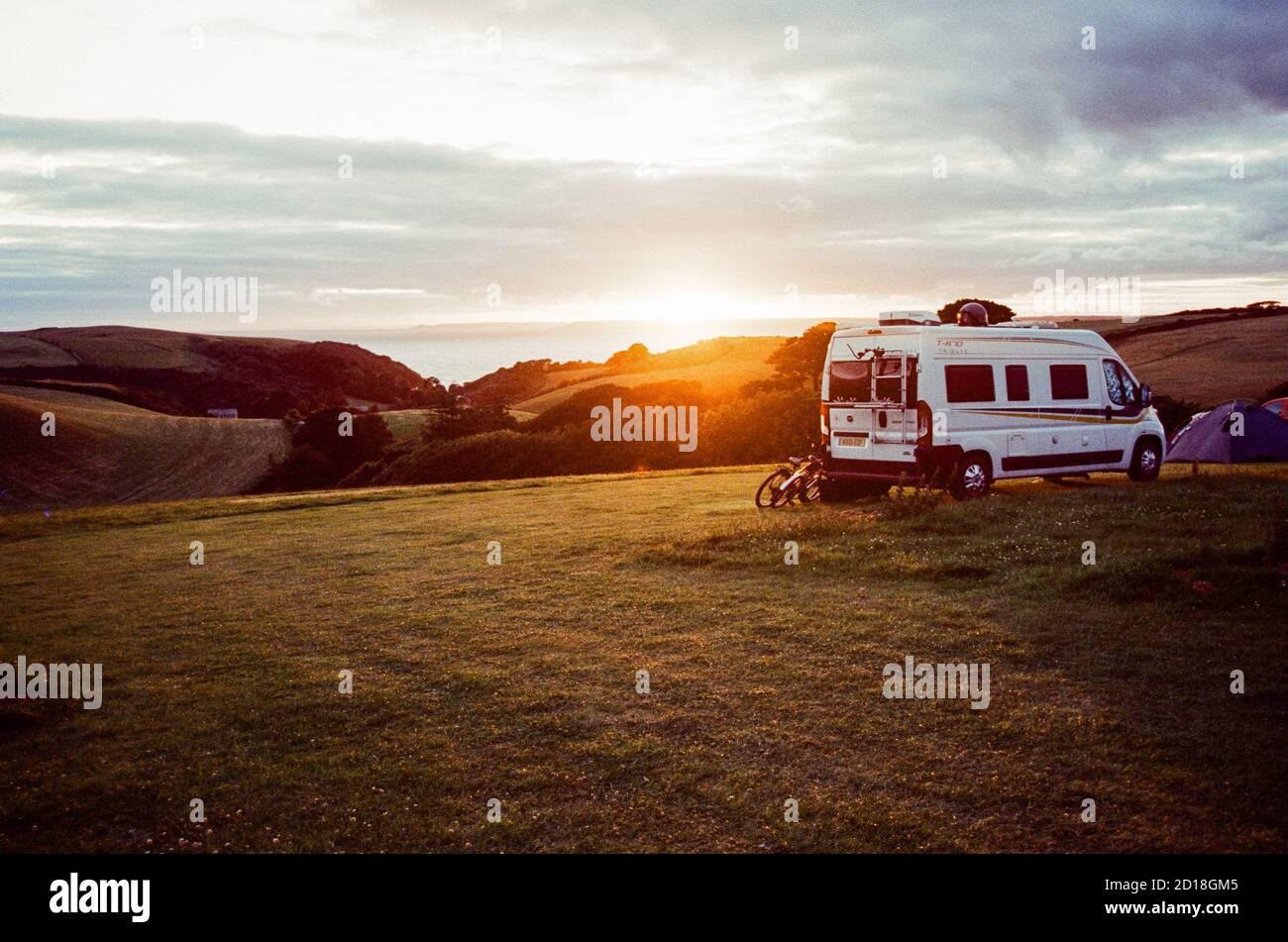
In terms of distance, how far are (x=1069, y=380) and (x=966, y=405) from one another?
3.61m

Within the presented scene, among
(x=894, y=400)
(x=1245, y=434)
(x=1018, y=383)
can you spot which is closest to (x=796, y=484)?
(x=894, y=400)

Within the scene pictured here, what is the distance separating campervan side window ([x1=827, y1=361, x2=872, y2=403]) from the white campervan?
0.02 m

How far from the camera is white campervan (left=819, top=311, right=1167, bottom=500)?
17.8 m

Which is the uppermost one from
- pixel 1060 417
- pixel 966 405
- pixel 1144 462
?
pixel 966 405

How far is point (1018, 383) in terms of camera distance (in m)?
19.1

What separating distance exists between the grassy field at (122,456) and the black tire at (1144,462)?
58.7 m

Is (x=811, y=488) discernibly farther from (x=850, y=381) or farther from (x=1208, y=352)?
(x=1208, y=352)

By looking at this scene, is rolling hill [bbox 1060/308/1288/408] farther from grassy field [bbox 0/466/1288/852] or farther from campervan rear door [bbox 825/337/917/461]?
grassy field [bbox 0/466/1288/852]

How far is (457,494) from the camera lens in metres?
27.2

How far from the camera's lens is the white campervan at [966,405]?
703 inches

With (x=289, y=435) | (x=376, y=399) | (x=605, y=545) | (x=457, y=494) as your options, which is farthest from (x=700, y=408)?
(x=376, y=399)

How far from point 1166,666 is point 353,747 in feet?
24.2

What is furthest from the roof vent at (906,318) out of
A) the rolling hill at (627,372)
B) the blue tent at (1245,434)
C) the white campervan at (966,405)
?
the rolling hill at (627,372)

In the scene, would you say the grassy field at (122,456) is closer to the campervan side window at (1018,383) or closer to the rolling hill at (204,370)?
the rolling hill at (204,370)
